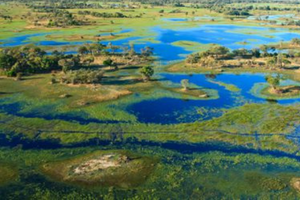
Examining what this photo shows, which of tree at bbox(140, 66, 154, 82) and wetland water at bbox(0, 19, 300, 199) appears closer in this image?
wetland water at bbox(0, 19, 300, 199)

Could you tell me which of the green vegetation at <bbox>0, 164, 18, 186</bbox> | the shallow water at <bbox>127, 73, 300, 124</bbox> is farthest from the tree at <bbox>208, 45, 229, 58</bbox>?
the green vegetation at <bbox>0, 164, 18, 186</bbox>

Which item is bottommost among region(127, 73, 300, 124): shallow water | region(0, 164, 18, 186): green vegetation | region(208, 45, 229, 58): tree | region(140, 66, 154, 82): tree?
region(0, 164, 18, 186): green vegetation

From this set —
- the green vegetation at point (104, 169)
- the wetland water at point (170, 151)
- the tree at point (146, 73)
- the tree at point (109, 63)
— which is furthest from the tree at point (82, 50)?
the green vegetation at point (104, 169)

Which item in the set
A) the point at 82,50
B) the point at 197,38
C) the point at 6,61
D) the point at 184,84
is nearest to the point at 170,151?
the point at 184,84

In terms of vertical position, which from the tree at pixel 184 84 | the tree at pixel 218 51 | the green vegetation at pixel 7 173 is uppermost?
the tree at pixel 218 51

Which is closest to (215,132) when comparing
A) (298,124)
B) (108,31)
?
(298,124)

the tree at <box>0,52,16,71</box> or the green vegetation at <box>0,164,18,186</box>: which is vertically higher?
the tree at <box>0,52,16,71</box>

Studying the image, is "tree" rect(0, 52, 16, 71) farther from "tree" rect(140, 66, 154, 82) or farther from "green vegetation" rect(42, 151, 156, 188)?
"green vegetation" rect(42, 151, 156, 188)

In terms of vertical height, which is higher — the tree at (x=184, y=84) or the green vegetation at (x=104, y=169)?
the tree at (x=184, y=84)

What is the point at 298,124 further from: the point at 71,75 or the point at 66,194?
the point at 71,75

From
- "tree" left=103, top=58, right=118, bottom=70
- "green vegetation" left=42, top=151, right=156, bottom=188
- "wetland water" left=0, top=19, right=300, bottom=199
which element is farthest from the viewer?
"tree" left=103, top=58, right=118, bottom=70

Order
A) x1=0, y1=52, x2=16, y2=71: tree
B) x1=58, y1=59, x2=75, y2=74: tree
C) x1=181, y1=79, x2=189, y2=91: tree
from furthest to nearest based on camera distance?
x1=0, y1=52, x2=16, y2=71: tree, x1=58, y1=59, x2=75, y2=74: tree, x1=181, y1=79, x2=189, y2=91: tree

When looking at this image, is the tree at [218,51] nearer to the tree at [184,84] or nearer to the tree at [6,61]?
the tree at [184,84]
